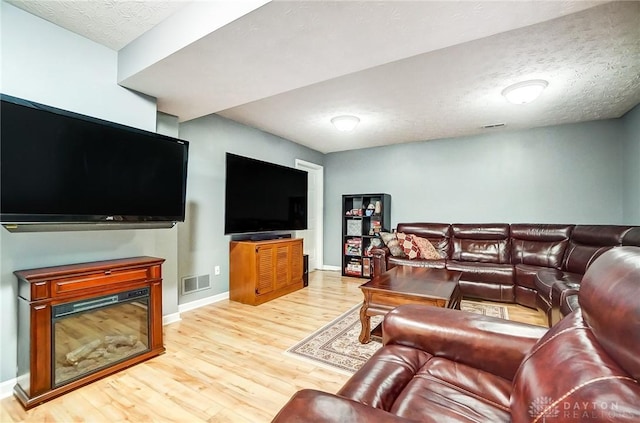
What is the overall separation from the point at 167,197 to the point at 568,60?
3.43m

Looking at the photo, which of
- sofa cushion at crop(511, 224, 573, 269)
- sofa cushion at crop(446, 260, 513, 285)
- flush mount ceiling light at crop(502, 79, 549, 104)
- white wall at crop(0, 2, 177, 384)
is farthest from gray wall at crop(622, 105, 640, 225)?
white wall at crop(0, 2, 177, 384)

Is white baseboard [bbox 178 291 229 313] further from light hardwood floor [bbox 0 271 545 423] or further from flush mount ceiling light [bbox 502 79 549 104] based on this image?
flush mount ceiling light [bbox 502 79 549 104]

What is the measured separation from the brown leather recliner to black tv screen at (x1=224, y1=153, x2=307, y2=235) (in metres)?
2.46

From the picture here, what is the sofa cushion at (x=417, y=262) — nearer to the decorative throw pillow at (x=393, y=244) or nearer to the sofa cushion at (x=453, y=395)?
the decorative throw pillow at (x=393, y=244)

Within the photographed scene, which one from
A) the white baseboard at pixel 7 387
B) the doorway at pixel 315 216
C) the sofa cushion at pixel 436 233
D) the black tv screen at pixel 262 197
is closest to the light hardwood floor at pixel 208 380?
the white baseboard at pixel 7 387

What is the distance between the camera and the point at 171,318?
285 centimetres

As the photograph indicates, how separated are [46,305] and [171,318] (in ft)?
4.31

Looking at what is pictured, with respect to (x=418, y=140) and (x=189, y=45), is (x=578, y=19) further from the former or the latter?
(x=418, y=140)

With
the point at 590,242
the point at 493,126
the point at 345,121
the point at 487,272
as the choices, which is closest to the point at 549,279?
the point at 487,272

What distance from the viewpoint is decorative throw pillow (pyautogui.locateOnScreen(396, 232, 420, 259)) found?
4.03 m

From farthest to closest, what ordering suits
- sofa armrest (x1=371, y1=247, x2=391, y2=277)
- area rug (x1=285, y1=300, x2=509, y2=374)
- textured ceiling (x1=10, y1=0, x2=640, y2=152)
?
sofa armrest (x1=371, y1=247, x2=391, y2=277) < area rug (x1=285, y1=300, x2=509, y2=374) < textured ceiling (x1=10, y1=0, x2=640, y2=152)

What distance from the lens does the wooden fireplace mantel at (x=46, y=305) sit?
63.6 inches

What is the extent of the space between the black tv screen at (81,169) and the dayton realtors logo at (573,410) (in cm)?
240

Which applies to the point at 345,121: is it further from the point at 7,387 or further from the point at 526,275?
the point at 7,387
